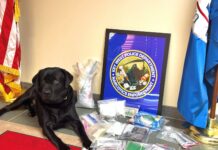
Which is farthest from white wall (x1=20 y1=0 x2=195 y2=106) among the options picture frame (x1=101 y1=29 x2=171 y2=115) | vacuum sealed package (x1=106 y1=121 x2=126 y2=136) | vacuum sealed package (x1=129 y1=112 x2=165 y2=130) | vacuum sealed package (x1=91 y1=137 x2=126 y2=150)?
vacuum sealed package (x1=91 y1=137 x2=126 y2=150)

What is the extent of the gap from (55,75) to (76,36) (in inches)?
24.2

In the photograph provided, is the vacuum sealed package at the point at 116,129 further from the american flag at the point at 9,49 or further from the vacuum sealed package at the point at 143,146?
the american flag at the point at 9,49

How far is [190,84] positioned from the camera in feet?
5.56

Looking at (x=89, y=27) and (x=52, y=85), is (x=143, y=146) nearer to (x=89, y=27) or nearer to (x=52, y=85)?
(x=52, y=85)

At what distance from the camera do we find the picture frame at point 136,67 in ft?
6.59

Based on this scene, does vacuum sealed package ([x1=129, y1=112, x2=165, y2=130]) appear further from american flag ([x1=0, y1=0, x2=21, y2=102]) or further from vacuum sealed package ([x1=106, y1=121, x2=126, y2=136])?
american flag ([x1=0, y1=0, x2=21, y2=102])

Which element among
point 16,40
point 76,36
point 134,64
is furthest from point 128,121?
point 16,40

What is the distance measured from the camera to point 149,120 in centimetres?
188

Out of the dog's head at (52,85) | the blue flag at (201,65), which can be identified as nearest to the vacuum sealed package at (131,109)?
the blue flag at (201,65)

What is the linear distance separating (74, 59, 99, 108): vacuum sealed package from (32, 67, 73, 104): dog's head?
397 mm

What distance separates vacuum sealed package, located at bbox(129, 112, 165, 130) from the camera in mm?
1862

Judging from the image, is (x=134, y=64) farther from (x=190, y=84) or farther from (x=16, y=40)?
(x=16, y=40)

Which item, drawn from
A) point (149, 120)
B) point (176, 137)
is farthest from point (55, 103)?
point (176, 137)

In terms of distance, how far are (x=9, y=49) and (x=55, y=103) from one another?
71 centimetres
